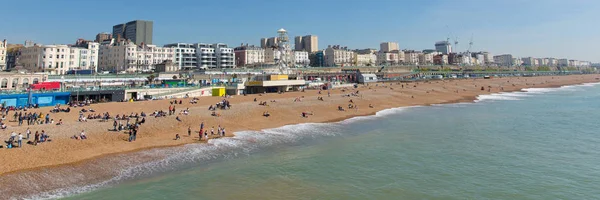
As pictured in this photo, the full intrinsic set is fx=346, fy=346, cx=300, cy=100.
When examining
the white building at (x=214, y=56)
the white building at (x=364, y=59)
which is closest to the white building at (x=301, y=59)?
the white building at (x=364, y=59)

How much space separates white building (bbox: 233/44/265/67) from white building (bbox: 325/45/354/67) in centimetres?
3513

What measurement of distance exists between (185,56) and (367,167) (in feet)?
345

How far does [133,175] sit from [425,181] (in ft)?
46.6

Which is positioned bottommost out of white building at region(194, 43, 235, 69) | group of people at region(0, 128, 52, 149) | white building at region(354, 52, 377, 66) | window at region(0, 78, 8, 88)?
group of people at region(0, 128, 52, 149)

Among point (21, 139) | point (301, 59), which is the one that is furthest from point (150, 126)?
point (301, 59)

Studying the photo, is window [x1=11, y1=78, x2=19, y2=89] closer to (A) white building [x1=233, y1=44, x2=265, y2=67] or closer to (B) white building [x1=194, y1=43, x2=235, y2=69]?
(B) white building [x1=194, y1=43, x2=235, y2=69]

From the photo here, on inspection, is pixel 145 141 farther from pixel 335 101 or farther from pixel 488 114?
pixel 488 114

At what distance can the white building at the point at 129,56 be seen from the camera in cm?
9688

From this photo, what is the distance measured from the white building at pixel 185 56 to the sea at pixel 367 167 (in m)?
91.4

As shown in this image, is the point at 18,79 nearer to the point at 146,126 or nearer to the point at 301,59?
the point at 146,126

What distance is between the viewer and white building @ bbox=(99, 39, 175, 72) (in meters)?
96.9

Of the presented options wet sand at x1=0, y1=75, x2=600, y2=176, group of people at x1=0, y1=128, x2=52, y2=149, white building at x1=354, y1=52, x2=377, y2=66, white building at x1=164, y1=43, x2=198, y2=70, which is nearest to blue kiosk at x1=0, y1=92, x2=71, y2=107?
wet sand at x1=0, y1=75, x2=600, y2=176

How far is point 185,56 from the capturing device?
114 meters

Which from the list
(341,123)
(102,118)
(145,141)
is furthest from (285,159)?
(102,118)
